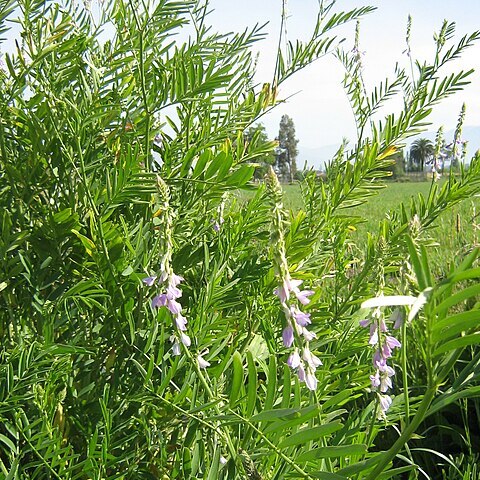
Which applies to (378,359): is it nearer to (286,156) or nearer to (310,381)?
(310,381)

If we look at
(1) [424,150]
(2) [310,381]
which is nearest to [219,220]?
(2) [310,381]

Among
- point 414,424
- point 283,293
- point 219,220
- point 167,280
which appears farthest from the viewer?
point 219,220

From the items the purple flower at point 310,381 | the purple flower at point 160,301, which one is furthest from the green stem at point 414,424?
the purple flower at point 160,301

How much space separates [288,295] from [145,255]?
368 mm

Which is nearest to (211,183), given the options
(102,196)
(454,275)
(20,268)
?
(102,196)

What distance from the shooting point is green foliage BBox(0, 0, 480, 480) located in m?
0.98

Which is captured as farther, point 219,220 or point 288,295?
point 219,220

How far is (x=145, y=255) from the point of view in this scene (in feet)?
3.32

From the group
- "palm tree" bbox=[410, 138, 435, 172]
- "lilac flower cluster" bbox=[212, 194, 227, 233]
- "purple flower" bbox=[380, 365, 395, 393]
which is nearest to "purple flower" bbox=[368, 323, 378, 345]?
"purple flower" bbox=[380, 365, 395, 393]

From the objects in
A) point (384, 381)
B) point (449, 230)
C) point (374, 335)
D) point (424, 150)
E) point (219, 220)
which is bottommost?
point (449, 230)

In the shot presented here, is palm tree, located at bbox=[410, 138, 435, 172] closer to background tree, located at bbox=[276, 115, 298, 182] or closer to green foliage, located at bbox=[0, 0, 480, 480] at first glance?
background tree, located at bbox=[276, 115, 298, 182]

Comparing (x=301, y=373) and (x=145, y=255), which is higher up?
(x=145, y=255)

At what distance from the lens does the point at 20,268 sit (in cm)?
105

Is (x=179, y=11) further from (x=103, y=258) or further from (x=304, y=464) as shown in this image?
(x=304, y=464)
